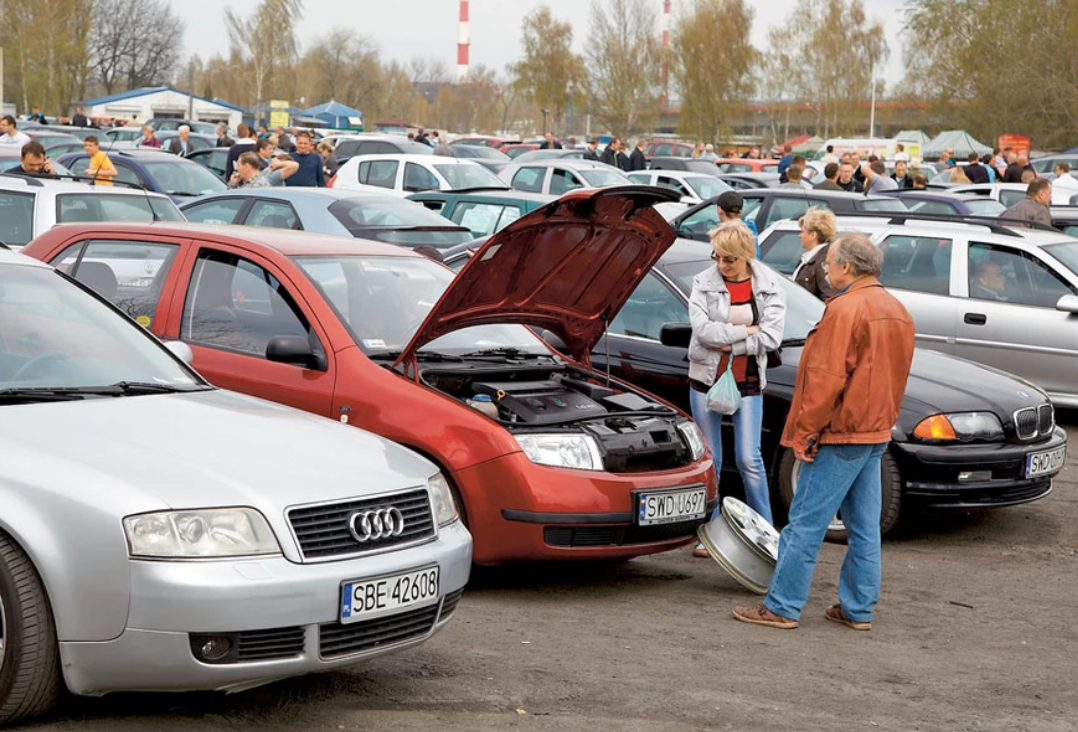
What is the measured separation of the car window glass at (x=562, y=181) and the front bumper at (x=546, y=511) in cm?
1721

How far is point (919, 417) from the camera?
26.5ft

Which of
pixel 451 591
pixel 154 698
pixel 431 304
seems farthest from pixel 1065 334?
pixel 154 698

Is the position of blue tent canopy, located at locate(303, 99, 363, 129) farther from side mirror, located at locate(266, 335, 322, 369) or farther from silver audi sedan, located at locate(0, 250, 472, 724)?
silver audi sedan, located at locate(0, 250, 472, 724)

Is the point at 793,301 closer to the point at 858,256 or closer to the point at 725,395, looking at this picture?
the point at 725,395

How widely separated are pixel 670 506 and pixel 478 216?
35.3 feet

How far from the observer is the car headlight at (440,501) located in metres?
5.10

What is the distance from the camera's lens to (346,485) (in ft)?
15.3

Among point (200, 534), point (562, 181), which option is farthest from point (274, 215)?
point (562, 181)

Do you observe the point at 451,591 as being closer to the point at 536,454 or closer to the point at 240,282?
the point at 536,454

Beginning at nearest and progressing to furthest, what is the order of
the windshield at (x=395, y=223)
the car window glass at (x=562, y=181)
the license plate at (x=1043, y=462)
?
the license plate at (x=1043, y=462)
the windshield at (x=395, y=223)
the car window glass at (x=562, y=181)

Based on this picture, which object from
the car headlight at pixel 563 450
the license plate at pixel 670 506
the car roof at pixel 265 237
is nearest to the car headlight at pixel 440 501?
the car headlight at pixel 563 450

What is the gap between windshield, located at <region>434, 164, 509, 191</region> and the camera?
813 inches

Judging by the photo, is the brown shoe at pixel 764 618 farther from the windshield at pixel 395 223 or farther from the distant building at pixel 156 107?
the distant building at pixel 156 107

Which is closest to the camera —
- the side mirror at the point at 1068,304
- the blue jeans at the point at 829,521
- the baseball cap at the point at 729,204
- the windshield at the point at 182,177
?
the blue jeans at the point at 829,521
